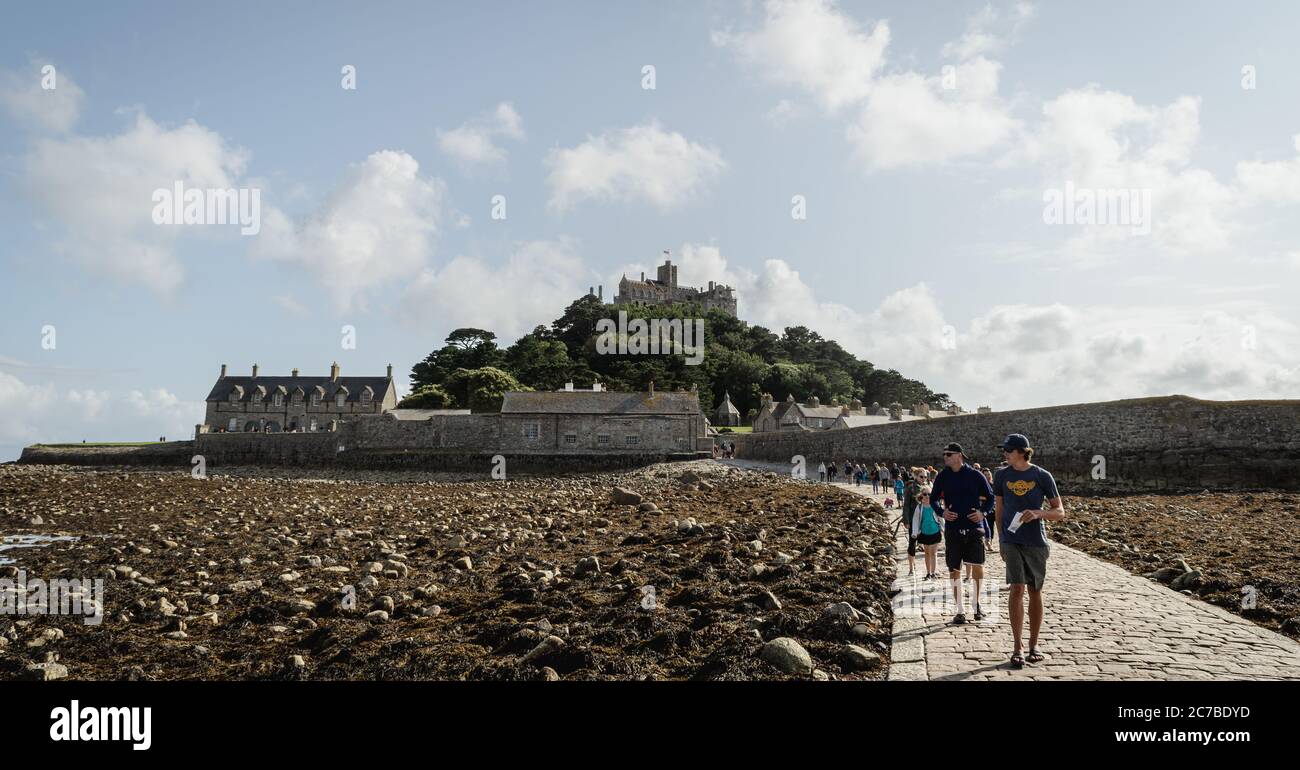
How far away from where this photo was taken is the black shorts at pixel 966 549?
706cm

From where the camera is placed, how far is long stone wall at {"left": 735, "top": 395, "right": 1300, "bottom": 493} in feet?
75.3

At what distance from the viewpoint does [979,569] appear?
721cm

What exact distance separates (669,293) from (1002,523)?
148 m

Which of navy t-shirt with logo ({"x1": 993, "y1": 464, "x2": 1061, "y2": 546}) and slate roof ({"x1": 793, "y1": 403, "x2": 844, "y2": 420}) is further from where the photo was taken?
slate roof ({"x1": 793, "y1": 403, "x2": 844, "y2": 420})

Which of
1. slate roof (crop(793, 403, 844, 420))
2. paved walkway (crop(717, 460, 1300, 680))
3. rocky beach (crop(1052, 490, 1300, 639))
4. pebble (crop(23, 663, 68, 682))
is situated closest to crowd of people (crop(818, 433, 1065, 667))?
paved walkway (crop(717, 460, 1300, 680))

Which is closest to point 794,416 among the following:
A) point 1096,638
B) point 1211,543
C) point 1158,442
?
point 1158,442

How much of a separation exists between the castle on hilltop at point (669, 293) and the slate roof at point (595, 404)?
84.2 metres

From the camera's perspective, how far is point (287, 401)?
85375 mm

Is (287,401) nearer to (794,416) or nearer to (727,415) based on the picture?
(727,415)

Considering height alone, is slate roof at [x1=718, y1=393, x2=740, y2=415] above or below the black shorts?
above

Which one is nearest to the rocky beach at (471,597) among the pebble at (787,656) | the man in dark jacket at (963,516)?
the pebble at (787,656)

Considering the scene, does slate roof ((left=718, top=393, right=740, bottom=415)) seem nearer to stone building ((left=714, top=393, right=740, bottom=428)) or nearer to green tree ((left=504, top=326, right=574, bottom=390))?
stone building ((left=714, top=393, right=740, bottom=428))

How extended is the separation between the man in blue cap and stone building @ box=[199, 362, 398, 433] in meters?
87.0
